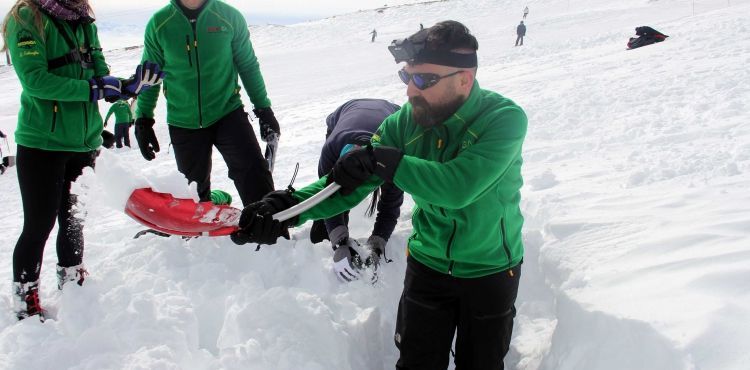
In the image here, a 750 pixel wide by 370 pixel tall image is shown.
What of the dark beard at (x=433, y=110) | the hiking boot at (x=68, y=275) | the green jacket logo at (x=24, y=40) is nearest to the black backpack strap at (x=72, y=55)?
the green jacket logo at (x=24, y=40)

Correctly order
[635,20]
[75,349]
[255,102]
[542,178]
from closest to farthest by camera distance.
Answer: [75,349] → [255,102] → [542,178] → [635,20]

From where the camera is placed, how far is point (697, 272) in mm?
2441

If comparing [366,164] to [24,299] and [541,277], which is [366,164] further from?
[24,299]

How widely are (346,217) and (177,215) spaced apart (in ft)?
4.92

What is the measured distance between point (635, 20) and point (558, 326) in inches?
855

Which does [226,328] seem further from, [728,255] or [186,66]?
[728,255]

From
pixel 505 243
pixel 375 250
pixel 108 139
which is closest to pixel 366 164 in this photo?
pixel 505 243

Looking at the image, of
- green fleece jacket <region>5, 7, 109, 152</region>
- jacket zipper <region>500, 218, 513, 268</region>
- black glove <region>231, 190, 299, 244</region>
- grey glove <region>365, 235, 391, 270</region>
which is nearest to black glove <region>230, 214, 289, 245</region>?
black glove <region>231, 190, 299, 244</region>

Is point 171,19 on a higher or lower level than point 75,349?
higher

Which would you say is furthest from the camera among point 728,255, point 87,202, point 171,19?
point 171,19

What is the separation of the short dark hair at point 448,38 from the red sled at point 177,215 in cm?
128

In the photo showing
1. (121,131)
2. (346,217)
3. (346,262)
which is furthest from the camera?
(346,217)

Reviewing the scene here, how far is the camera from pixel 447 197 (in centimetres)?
208

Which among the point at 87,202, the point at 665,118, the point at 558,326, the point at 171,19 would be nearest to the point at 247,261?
the point at 87,202
